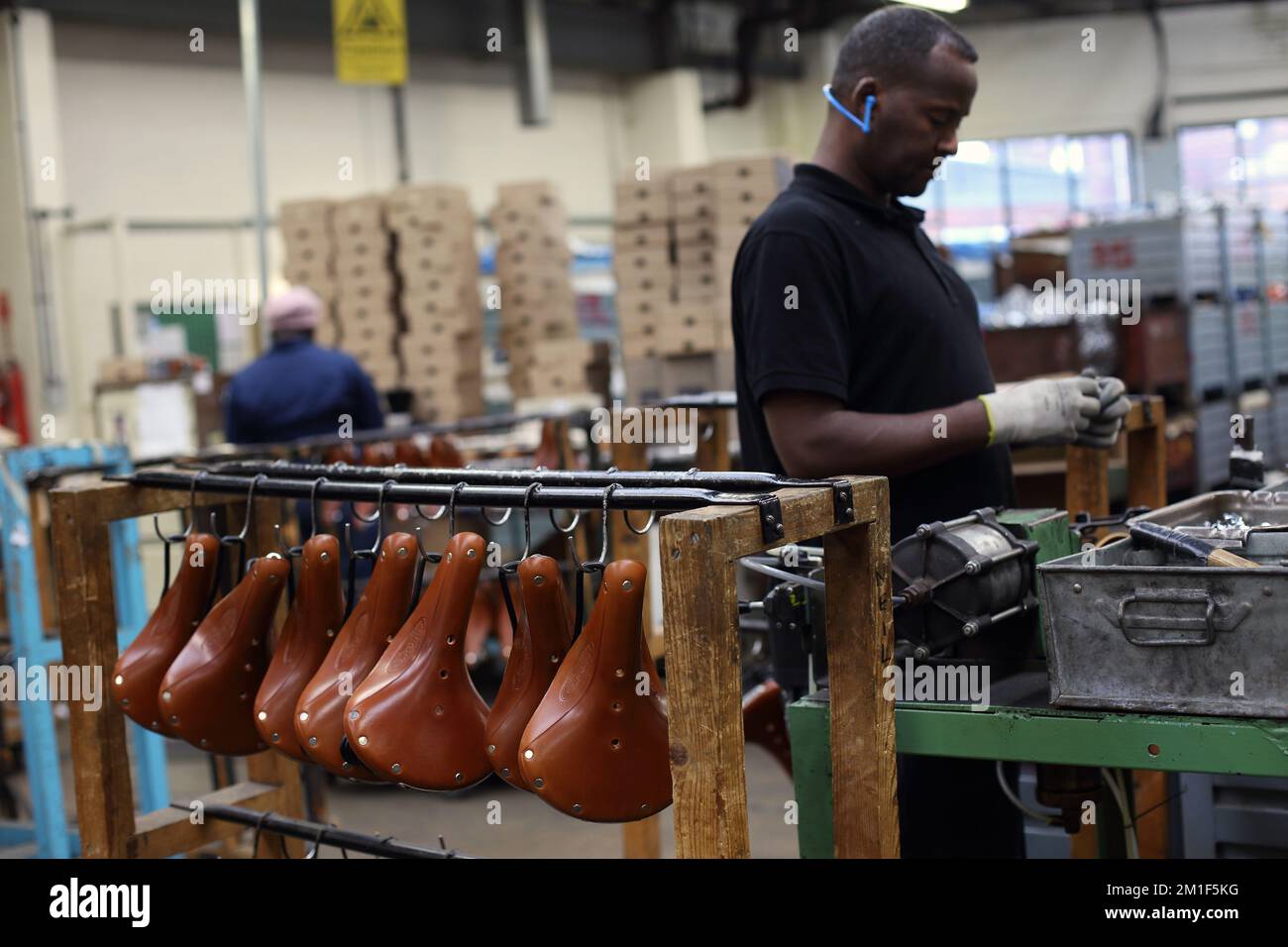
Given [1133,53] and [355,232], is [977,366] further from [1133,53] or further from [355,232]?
[1133,53]

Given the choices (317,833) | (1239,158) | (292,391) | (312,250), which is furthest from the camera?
(1239,158)

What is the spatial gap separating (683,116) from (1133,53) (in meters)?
5.22

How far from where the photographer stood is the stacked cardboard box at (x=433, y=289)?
880cm

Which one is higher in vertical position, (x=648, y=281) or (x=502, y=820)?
(x=648, y=281)

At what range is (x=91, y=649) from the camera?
7.09 ft

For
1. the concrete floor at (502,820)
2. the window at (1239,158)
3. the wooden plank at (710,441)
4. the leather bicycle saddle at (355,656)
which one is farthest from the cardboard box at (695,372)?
the window at (1239,158)

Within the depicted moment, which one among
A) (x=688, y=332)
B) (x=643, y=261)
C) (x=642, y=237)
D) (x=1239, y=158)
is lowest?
(x=688, y=332)

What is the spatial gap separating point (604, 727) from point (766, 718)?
1567 millimetres

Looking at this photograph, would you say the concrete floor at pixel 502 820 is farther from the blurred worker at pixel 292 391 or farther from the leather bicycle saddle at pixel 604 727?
the leather bicycle saddle at pixel 604 727

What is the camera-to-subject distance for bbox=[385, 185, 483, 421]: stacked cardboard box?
8.80 meters

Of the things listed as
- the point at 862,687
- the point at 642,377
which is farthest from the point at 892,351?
the point at 642,377

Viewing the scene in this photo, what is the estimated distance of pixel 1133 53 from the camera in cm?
1516

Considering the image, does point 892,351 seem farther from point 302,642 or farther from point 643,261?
point 643,261

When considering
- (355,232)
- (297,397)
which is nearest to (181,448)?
(355,232)
